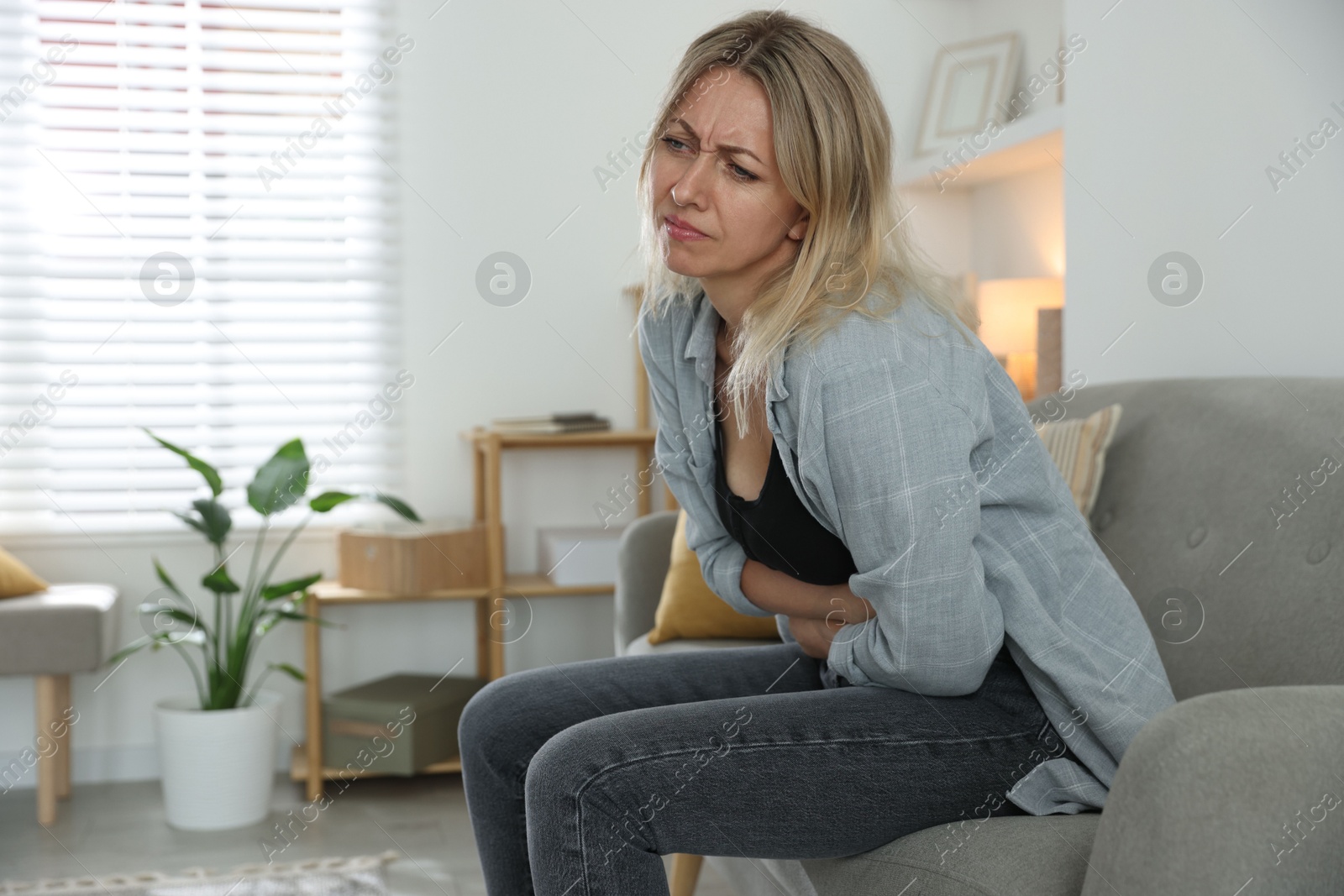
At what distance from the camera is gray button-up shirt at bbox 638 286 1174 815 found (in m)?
0.99

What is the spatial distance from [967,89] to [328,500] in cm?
199

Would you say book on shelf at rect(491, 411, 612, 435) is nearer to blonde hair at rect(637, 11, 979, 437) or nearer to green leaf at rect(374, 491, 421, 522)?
green leaf at rect(374, 491, 421, 522)

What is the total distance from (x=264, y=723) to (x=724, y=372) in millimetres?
1790

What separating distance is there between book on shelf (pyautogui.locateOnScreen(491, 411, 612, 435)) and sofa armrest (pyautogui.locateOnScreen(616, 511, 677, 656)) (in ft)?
2.30

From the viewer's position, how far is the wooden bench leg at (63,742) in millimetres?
2736

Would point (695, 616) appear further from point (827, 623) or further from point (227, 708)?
point (227, 708)

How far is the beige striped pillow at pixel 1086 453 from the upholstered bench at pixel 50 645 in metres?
2.12

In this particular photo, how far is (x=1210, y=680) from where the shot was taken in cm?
130

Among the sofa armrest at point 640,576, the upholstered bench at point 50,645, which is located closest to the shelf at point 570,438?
the sofa armrest at point 640,576

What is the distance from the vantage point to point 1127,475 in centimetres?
155

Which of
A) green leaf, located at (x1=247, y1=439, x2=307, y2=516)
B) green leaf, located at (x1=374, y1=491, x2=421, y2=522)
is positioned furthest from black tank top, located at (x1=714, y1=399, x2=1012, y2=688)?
green leaf, located at (x1=247, y1=439, x2=307, y2=516)

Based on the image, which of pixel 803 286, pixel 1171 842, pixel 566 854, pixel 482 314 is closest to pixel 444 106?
pixel 482 314

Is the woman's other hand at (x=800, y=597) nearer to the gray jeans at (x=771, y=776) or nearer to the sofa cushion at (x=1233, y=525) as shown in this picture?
the gray jeans at (x=771, y=776)

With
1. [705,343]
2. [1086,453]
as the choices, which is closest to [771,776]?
[705,343]
